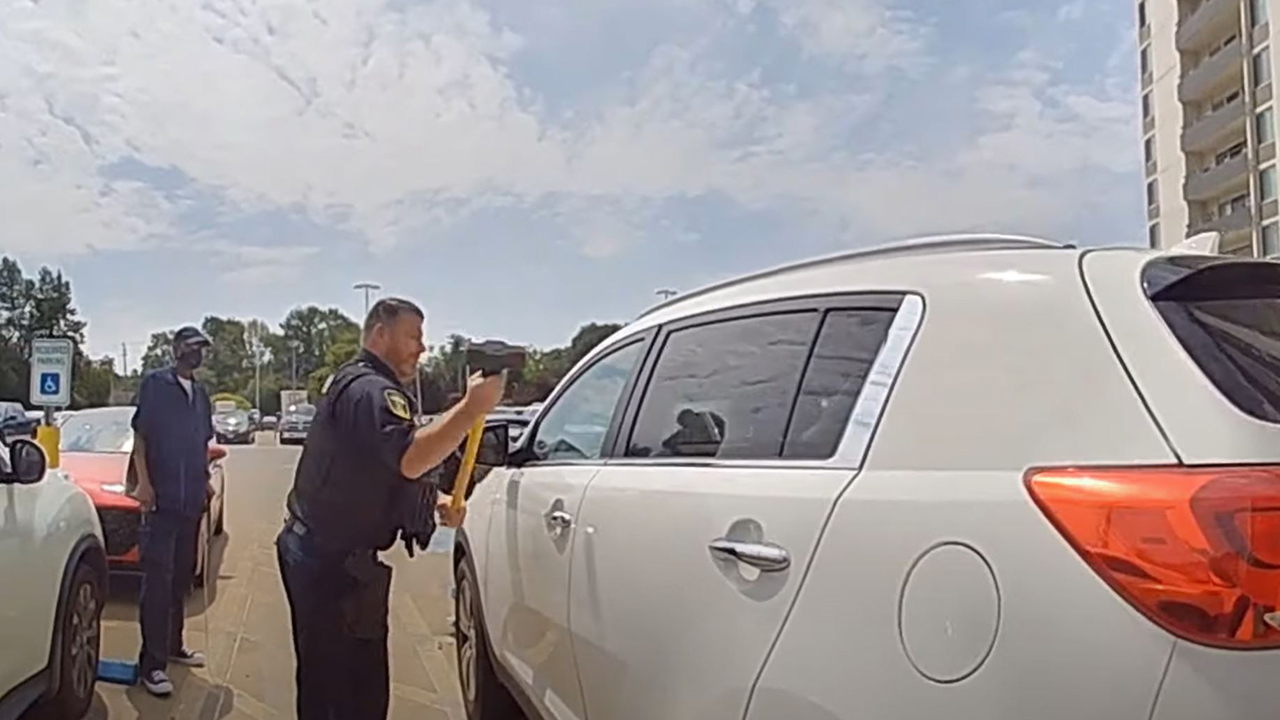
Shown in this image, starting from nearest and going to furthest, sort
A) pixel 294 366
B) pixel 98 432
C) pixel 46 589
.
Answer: pixel 46 589
pixel 98 432
pixel 294 366

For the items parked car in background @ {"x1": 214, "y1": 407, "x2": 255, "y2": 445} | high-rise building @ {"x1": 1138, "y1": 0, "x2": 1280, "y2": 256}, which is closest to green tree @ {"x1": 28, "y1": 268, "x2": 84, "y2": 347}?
parked car in background @ {"x1": 214, "y1": 407, "x2": 255, "y2": 445}

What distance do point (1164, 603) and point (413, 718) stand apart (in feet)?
12.8

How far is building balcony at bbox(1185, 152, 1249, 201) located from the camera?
36459mm

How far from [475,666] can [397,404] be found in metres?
1.55

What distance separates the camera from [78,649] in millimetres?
4547

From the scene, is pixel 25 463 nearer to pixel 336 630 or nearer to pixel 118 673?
pixel 336 630

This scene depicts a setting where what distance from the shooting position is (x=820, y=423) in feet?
7.20

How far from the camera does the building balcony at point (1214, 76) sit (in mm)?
36562

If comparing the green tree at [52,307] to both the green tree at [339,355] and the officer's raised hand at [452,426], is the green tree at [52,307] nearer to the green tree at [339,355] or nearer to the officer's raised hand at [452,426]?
the green tree at [339,355]

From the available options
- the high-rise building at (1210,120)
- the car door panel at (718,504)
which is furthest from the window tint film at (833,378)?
the high-rise building at (1210,120)

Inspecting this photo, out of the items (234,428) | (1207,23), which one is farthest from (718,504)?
(1207,23)

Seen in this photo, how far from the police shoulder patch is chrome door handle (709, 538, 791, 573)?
4.27 ft

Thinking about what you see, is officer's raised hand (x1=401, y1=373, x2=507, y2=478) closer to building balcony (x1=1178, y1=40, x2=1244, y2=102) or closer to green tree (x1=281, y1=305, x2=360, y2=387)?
building balcony (x1=1178, y1=40, x2=1244, y2=102)

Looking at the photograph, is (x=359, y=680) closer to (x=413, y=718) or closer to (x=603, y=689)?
(x=603, y=689)
